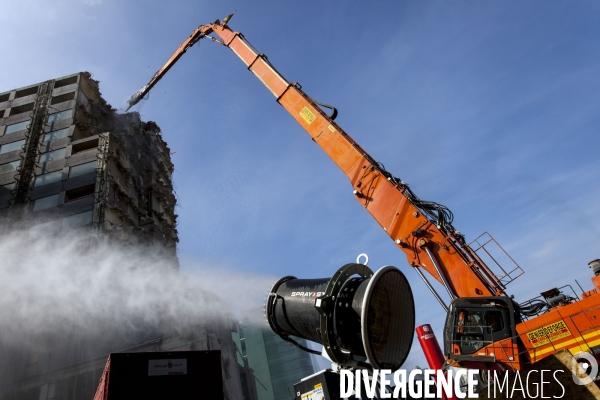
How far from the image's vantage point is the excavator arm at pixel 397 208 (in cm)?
975

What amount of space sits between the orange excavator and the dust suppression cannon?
5432 millimetres

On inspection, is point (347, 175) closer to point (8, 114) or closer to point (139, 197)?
point (139, 197)

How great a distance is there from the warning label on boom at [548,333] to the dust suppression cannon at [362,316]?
5577mm

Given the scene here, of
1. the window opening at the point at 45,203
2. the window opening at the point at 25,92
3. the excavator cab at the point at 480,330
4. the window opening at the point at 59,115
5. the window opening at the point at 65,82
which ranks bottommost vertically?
the excavator cab at the point at 480,330

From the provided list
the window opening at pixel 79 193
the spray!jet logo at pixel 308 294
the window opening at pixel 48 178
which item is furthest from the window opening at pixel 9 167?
the spray!jet logo at pixel 308 294

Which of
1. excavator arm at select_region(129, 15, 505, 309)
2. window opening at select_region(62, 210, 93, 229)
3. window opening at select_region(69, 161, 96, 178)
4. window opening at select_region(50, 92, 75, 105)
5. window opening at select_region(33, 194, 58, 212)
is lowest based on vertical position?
excavator arm at select_region(129, 15, 505, 309)

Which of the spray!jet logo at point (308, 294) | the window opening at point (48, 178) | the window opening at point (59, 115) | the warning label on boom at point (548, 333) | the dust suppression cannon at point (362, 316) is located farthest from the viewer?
the window opening at point (59, 115)

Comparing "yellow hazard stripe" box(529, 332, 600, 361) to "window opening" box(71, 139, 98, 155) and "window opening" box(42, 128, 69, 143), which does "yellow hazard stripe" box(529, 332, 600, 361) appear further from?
"window opening" box(42, 128, 69, 143)

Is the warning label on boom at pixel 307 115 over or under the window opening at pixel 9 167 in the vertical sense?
under

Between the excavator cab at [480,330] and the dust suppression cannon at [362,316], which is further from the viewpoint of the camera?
the excavator cab at [480,330]

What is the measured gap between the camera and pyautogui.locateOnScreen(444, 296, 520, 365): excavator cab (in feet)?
26.9

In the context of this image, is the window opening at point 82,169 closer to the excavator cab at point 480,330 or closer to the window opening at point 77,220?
the window opening at point 77,220

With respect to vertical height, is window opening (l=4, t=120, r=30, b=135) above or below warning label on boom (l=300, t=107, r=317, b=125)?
above

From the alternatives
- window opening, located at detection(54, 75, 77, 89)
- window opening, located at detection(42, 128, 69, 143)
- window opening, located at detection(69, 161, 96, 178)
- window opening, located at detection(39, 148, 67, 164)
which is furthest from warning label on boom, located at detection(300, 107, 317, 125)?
window opening, located at detection(54, 75, 77, 89)
